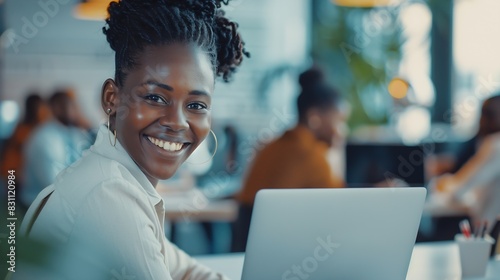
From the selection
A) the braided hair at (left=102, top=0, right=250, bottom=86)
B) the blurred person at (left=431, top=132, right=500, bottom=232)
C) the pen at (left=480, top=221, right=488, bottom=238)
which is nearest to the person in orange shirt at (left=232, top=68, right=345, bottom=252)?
the blurred person at (left=431, top=132, right=500, bottom=232)

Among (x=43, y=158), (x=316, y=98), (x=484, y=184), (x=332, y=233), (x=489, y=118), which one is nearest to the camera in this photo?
(x=332, y=233)

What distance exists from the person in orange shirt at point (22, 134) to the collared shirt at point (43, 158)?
10.8 inches

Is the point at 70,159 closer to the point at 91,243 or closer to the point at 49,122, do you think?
the point at 49,122

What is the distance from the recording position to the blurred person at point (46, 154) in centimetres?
454

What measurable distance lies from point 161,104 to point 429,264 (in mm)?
986

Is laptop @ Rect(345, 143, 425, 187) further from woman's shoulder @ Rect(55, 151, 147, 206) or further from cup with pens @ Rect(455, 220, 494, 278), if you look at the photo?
woman's shoulder @ Rect(55, 151, 147, 206)

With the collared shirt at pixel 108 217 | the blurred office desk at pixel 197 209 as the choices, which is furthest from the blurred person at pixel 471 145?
the collared shirt at pixel 108 217

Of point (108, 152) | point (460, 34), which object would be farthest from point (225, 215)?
point (460, 34)

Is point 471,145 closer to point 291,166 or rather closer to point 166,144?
point 291,166

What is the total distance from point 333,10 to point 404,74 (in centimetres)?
96

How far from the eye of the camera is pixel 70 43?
22.1 ft

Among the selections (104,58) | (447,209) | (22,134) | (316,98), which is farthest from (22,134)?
(447,209)

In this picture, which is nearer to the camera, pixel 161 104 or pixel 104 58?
pixel 161 104

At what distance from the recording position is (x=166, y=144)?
132cm
